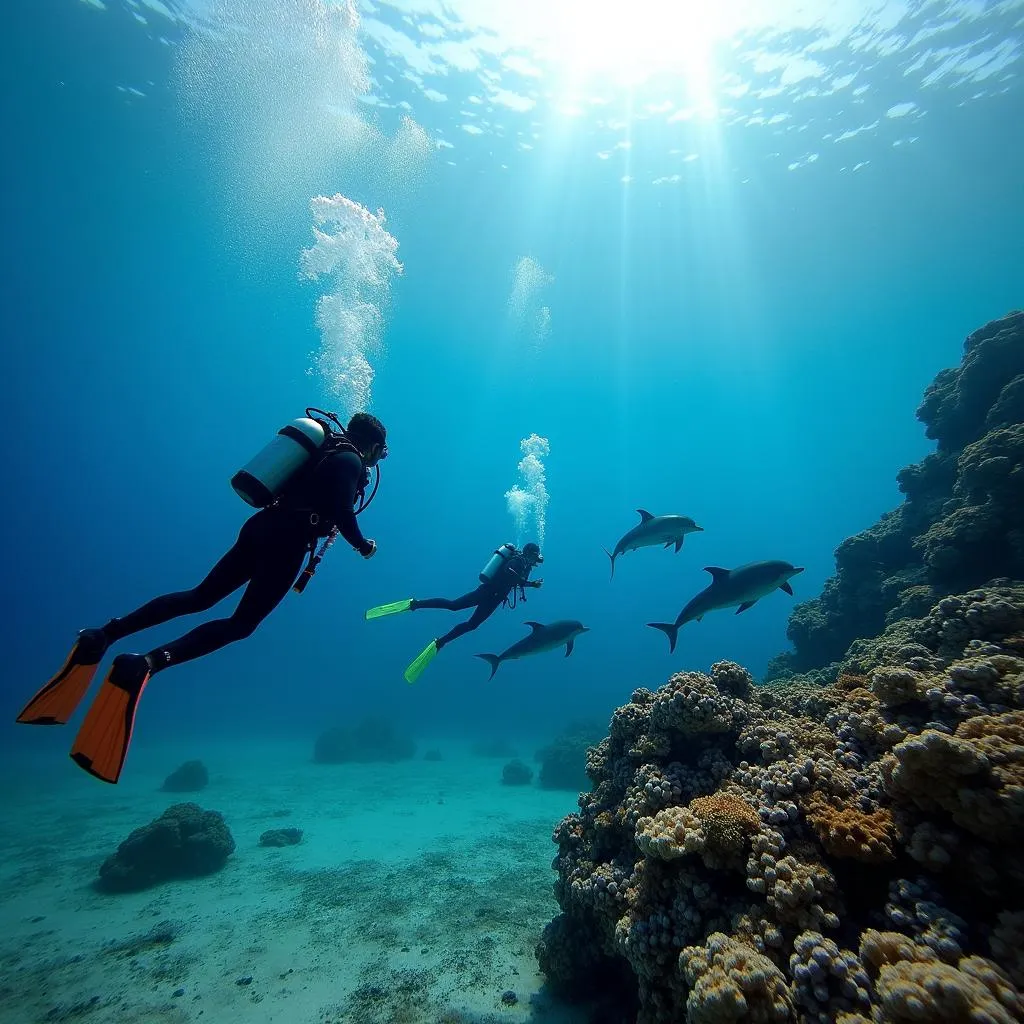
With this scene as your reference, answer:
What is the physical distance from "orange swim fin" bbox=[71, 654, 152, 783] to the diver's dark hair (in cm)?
→ 324

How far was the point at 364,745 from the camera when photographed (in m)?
29.6

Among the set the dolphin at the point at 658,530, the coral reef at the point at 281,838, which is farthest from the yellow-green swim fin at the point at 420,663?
the coral reef at the point at 281,838

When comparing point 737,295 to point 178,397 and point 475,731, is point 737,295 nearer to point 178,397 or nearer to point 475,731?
point 475,731

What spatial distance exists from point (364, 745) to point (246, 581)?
29424 millimetres

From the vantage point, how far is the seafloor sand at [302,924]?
509 cm

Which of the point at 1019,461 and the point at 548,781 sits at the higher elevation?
the point at 1019,461

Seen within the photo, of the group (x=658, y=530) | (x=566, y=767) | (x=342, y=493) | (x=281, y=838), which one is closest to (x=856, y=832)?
(x=342, y=493)

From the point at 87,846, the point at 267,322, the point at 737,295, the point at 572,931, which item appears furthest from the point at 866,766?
the point at 267,322

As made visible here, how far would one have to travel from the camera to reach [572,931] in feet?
16.4

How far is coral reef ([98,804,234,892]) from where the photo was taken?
948 centimetres

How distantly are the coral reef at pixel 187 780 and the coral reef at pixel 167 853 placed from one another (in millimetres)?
11859

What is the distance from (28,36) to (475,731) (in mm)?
60915

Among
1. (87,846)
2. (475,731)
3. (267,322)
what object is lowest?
(87,846)

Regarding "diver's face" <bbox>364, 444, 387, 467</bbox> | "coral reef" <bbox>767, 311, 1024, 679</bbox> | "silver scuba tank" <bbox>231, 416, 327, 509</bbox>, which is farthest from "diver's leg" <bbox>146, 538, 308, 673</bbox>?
"coral reef" <bbox>767, 311, 1024, 679</bbox>
